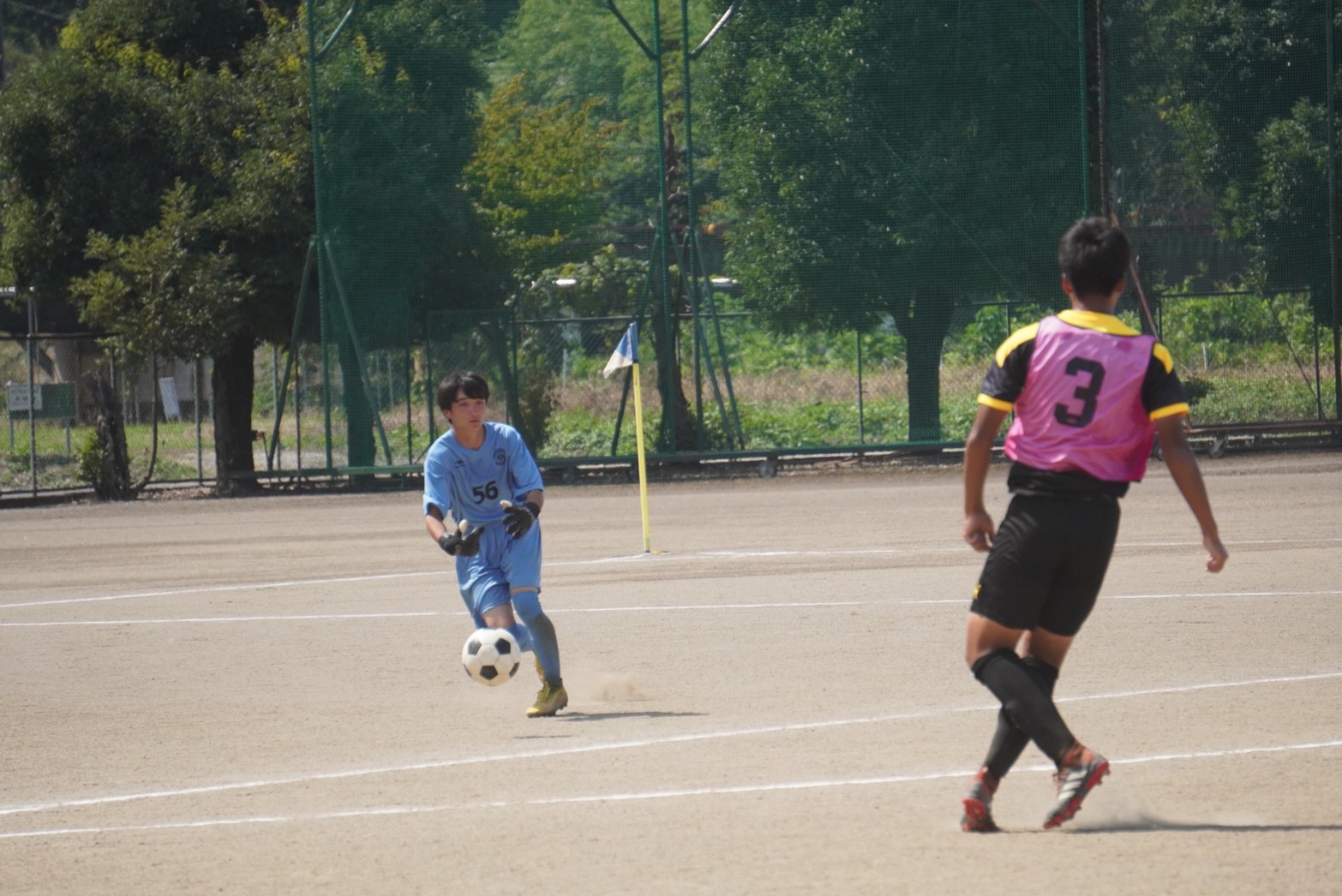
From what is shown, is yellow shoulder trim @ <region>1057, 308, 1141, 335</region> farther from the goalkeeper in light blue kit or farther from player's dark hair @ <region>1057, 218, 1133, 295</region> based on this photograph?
the goalkeeper in light blue kit

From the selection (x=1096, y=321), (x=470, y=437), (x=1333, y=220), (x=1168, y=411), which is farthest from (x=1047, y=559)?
(x=1333, y=220)

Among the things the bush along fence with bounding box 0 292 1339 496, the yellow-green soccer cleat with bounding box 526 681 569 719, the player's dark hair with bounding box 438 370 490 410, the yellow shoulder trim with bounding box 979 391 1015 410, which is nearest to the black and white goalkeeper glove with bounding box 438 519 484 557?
the player's dark hair with bounding box 438 370 490 410

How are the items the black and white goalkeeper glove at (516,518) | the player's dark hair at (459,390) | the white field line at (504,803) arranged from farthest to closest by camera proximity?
the player's dark hair at (459,390)
the black and white goalkeeper glove at (516,518)
the white field line at (504,803)

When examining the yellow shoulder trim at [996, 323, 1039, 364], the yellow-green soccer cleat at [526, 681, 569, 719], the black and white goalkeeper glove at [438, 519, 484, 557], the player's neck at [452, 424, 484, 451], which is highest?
the yellow shoulder trim at [996, 323, 1039, 364]

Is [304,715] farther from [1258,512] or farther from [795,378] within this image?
[795,378]

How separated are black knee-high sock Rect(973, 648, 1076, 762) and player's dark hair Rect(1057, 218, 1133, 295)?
1.17m

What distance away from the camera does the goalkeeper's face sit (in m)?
7.92

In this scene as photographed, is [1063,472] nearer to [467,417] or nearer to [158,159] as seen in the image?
[467,417]

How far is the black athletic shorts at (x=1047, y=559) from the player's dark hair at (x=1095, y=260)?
656 millimetres

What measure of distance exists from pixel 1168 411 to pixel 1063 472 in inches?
14.2

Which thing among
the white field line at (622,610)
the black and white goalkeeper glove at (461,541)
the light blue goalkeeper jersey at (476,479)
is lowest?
the white field line at (622,610)

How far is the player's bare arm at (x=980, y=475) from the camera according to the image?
5.05m

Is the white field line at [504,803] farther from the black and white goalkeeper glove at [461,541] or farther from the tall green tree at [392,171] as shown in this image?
the tall green tree at [392,171]

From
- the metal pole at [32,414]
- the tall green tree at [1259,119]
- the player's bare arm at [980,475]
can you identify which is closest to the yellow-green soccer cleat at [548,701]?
the player's bare arm at [980,475]
